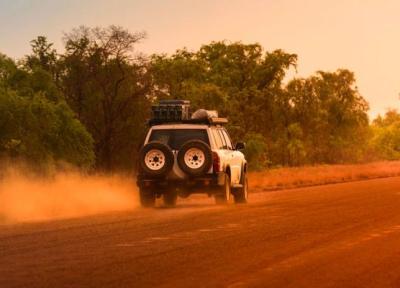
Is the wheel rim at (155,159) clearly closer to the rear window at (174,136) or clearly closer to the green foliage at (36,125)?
the rear window at (174,136)

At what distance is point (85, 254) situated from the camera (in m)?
12.7

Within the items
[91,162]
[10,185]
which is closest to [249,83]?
[91,162]

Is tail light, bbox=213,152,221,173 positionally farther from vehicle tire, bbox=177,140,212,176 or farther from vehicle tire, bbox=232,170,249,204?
vehicle tire, bbox=232,170,249,204

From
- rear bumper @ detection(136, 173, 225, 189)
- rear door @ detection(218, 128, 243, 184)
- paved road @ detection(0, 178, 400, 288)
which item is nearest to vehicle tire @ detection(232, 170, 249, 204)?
rear door @ detection(218, 128, 243, 184)

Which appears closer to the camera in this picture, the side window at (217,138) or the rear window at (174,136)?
the rear window at (174,136)

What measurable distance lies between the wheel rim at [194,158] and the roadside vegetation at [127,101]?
34.2 ft

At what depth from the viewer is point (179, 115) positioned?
25469 mm

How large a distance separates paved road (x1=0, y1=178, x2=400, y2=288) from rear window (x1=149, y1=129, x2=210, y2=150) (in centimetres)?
258

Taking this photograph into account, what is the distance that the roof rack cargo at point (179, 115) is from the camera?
2389 cm

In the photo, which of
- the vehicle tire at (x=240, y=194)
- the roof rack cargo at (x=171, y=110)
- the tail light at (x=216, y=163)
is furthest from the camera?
the roof rack cargo at (x=171, y=110)

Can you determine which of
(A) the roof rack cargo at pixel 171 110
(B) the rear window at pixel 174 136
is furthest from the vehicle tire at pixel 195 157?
(A) the roof rack cargo at pixel 171 110

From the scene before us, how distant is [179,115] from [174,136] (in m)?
1.70

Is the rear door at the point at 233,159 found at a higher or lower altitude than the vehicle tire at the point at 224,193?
higher

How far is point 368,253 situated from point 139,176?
1180 cm
